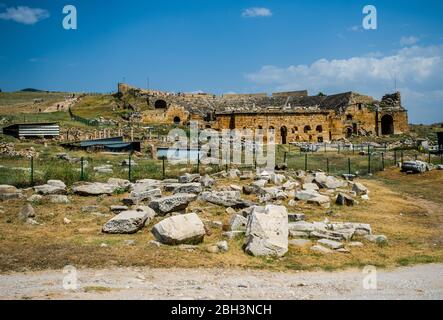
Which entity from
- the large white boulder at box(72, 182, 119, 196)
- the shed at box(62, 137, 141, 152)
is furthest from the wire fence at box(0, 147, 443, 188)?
the shed at box(62, 137, 141, 152)

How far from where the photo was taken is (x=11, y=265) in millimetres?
8352

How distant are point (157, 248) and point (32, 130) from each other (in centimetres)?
2706

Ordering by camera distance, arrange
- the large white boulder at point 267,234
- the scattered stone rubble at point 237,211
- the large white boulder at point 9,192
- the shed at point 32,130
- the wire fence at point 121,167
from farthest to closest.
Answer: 1. the shed at point 32,130
2. the wire fence at point 121,167
3. the large white boulder at point 9,192
4. the scattered stone rubble at point 237,211
5. the large white boulder at point 267,234

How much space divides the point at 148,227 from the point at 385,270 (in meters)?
5.87

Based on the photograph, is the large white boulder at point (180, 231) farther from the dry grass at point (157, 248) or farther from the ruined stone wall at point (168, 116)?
the ruined stone wall at point (168, 116)

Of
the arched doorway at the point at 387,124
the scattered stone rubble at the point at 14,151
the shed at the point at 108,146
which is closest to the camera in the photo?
the scattered stone rubble at the point at 14,151

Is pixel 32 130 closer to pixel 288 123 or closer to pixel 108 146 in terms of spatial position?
pixel 108 146

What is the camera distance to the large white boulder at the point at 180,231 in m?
9.66

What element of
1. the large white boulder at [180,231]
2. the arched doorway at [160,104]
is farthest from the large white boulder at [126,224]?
the arched doorway at [160,104]

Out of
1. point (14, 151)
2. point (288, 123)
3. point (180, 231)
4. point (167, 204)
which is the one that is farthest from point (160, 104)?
point (180, 231)

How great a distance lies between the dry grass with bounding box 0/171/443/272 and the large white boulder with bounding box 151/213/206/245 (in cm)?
23

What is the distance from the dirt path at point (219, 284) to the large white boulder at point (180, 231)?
56.2 inches

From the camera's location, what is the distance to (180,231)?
31.9ft

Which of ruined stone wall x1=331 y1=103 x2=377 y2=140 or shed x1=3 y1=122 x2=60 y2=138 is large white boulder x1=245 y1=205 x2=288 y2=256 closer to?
shed x1=3 y1=122 x2=60 y2=138
